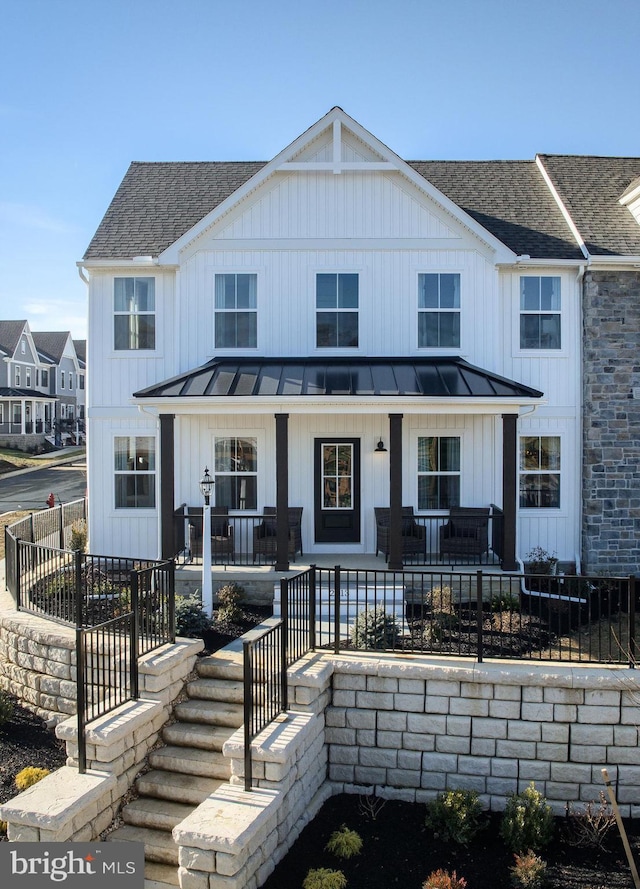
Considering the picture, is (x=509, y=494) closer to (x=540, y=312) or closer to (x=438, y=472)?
(x=438, y=472)

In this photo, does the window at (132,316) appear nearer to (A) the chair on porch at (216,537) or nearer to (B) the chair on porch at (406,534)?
(A) the chair on porch at (216,537)

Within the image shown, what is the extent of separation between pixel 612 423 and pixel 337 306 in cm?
597

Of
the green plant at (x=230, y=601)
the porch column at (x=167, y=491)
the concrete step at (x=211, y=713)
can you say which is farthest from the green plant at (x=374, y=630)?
the porch column at (x=167, y=491)

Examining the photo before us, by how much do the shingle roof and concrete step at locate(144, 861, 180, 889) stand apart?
1229cm

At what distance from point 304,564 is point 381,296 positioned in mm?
5529

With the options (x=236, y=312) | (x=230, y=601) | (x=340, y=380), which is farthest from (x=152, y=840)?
(x=236, y=312)

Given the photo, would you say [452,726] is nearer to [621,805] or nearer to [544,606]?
[621,805]

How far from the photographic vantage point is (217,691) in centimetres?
775

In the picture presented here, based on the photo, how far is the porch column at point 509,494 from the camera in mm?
11383

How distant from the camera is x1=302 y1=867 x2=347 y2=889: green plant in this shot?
19.5ft

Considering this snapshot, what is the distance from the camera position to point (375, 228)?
1316cm

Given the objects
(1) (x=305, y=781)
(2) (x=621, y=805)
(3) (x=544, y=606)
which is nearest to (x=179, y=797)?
(1) (x=305, y=781)

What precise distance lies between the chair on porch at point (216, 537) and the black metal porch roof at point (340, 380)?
2.38 metres

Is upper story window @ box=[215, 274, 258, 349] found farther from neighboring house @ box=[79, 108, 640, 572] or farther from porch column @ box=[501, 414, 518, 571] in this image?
porch column @ box=[501, 414, 518, 571]
